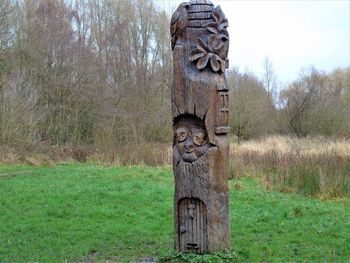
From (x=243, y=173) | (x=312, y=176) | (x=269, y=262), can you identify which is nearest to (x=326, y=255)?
(x=269, y=262)

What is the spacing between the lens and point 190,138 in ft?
20.0

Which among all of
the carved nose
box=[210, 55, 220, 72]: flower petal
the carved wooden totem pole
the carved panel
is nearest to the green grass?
the carved panel

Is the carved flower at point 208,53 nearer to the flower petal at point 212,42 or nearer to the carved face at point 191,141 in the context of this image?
the flower petal at point 212,42

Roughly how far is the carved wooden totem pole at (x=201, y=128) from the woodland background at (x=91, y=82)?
50.2ft

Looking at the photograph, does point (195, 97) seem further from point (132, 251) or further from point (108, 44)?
point (108, 44)

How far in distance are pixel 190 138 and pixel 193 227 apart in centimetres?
112

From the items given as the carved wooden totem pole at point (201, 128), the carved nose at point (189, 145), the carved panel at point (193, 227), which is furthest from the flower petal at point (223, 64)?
the carved panel at point (193, 227)

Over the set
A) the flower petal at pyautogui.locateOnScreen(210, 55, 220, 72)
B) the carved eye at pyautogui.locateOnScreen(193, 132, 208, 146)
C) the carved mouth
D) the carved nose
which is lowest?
the carved mouth

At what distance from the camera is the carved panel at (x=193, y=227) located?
5.91 metres

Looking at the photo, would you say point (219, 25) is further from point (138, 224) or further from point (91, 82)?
point (91, 82)

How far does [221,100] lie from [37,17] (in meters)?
23.5

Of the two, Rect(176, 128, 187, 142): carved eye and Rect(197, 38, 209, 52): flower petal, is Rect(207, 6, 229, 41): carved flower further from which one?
Rect(176, 128, 187, 142): carved eye

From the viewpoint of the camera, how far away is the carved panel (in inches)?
233

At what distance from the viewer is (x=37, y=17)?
27.1 m
